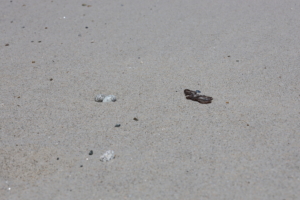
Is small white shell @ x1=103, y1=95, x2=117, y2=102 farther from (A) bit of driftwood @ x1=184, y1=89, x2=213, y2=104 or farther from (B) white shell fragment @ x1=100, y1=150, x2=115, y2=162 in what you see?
(B) white shell fragment @ x1=100, y1=150, x2=115, y2=162

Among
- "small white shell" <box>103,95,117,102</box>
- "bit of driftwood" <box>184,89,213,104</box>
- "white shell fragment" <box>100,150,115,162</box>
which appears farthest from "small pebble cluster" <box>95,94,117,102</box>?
"white shell fragment" <box>100,150,115,162</box>

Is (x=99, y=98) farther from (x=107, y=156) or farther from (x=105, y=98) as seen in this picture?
(x=107, y=156)

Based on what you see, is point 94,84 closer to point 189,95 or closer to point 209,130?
point 189,95

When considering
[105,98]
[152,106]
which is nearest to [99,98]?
[105,98]

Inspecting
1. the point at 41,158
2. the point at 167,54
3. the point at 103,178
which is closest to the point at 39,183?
the point at 41,158

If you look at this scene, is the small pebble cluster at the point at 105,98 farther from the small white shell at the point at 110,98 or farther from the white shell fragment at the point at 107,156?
the white shell fragment at the point at 107,156

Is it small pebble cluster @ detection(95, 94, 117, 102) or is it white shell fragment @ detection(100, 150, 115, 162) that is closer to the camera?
white shell fragment @ detection(100, 150, 115, 162)

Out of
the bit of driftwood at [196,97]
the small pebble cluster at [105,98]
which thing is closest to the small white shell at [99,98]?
the small pebble cluster at [105,98]
